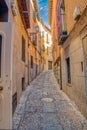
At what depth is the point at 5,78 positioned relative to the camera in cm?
212

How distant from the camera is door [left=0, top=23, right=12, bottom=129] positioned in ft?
6.84

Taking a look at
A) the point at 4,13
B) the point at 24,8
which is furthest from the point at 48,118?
the point at 24,8

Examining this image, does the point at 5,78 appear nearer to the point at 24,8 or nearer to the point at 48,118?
the point at 48,118

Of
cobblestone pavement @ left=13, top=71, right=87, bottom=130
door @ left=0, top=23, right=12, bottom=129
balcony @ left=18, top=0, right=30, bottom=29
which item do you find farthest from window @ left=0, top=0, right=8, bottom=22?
balcony @ left=18, top=0, right=30, bottom=29

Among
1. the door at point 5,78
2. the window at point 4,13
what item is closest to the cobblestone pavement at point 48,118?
the door at point 5,78

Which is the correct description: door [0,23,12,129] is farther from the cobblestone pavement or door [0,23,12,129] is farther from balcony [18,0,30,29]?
balcony [18,0,30,29]

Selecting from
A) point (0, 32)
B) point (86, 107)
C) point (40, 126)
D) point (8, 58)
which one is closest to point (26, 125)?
point (40, 126)

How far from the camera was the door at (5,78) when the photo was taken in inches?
82.0

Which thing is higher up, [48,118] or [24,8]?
[24,8]

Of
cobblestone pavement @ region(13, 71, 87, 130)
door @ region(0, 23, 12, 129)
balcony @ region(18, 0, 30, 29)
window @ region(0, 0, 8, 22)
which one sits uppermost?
balcony @ region(18, 0, 30, 29)

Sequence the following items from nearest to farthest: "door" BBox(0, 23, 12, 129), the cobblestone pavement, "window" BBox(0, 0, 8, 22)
Result: "door" BBox(0, 23, 12, 129) → the cobblestone pavement → "window" BBox(0, 0, 8, 22)

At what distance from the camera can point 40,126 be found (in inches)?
115

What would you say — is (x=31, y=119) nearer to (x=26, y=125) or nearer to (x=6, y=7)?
(x=26, y=125)

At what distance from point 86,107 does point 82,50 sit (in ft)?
4.37
